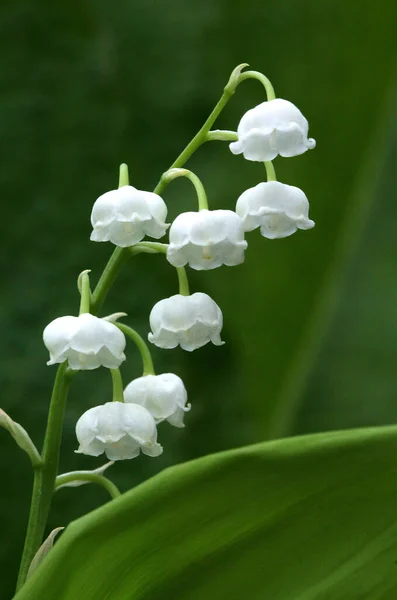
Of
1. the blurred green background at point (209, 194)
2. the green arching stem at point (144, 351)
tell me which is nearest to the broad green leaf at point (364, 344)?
the blurred green background at point (209, 194)

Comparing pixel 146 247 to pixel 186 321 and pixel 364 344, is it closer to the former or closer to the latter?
pixel 186 321

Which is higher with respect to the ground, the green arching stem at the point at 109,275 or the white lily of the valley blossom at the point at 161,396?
the green arching stem at the point at 109,275

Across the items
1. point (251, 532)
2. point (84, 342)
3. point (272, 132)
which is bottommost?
point (251, 532)

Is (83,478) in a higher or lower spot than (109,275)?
lower

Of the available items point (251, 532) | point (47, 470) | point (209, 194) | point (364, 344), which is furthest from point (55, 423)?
point (364, 344)

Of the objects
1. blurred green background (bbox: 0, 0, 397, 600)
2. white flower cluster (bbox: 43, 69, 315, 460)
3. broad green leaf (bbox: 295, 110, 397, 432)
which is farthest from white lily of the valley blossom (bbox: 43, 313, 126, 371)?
broad green leaf (bbox: 295, 110, 397, 432)

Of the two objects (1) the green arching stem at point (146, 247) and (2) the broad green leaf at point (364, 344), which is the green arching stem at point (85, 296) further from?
(2) the broad green leaf at point (364, 344)

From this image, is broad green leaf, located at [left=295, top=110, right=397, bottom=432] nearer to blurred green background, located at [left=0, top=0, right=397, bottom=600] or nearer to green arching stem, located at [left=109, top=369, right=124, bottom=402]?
blurred green background, located at [left=0, top=0, right=397, bottom=600]
